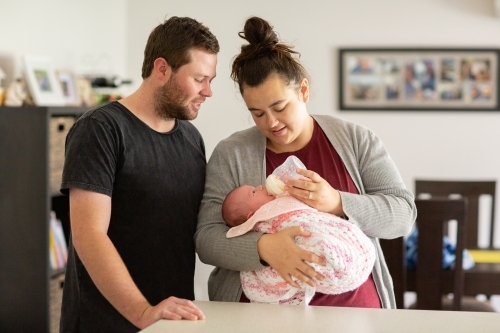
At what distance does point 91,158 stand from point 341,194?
2.25ft

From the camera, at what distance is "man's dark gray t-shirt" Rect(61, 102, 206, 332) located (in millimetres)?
2041

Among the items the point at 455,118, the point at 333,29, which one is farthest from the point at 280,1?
the point at 455,118

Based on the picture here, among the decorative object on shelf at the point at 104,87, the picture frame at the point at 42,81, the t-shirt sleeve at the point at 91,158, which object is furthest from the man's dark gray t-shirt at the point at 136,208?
the decorative object on shelf at the point at 104,87

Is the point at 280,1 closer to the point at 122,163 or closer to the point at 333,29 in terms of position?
the point at 333,29

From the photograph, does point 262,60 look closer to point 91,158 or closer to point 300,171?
point 300,171

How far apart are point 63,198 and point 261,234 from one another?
235cm

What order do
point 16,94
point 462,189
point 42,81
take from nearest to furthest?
point 16,94
point 42,81
point 462,189

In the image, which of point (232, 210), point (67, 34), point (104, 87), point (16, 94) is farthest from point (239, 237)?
point (67, 34)

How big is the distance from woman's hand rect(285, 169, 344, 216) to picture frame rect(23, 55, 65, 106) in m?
2.30

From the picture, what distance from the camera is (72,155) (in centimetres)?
201

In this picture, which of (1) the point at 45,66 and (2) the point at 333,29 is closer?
(1) the point at 45,66

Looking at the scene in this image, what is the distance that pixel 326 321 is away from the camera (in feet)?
5.63

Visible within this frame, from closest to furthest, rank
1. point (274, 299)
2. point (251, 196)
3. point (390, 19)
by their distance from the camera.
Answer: point (274, 299), point (251, 196), point (390, 19)

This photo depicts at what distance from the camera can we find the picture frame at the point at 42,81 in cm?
395
